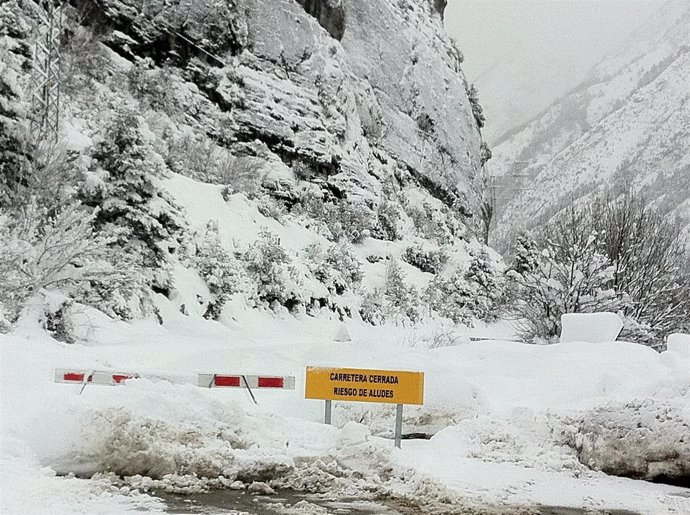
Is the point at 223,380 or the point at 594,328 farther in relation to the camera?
the point at 594,328

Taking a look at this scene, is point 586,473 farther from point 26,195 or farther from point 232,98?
point 232,98

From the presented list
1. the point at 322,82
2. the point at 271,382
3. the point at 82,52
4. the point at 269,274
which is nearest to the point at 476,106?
the point at 322,82

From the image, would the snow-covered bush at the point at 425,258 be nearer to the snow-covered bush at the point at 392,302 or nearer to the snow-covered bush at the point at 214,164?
the snow-covered bush at the point at 392,302

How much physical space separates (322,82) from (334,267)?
2405 cm

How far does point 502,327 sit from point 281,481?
4797cm

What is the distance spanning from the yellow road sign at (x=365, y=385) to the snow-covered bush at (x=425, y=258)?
4788 cm

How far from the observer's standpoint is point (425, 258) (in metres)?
55.9

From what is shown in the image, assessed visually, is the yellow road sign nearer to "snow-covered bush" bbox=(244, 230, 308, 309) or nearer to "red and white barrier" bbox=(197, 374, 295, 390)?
"red and white barrier" bbox=(197, 374, 295, 390)

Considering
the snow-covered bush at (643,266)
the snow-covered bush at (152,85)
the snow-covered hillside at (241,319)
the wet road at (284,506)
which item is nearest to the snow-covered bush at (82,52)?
the snow-covered hillside at (241,319)

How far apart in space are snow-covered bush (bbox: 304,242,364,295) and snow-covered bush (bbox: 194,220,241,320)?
10.5 m

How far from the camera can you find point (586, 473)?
6145mm

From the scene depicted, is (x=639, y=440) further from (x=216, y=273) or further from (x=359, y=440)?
(x=216, y=273)

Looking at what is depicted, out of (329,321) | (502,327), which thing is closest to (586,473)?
(329,321)

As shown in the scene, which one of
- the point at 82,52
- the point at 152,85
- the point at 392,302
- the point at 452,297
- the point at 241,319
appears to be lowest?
the point at 241,319
